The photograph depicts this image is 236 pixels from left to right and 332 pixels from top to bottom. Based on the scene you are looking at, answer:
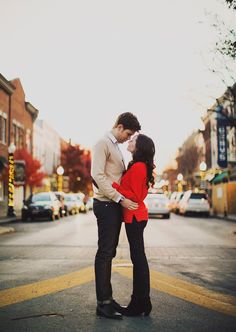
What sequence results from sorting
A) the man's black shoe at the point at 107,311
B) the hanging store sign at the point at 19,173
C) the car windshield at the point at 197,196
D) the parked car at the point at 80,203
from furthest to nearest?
the parked car at the point at 80,203 < the car windshield at the point at 197,196 < the hanging store sign at the point at 19,173 < the man's black shoe at the point at 107,311

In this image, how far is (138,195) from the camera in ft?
16.7

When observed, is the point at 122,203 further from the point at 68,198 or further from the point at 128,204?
the point at 68,198

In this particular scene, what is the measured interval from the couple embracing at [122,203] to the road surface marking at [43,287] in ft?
3.98

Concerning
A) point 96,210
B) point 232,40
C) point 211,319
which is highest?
point 232,40

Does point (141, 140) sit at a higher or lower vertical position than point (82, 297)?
higher

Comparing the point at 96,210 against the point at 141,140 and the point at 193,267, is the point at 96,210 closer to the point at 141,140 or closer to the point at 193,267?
the point at 141,140

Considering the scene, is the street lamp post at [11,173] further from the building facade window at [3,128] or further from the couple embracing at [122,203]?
the couple embracing at [122,203]

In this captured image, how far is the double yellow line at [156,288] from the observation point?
559 centimetres

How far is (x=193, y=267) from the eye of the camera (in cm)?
869

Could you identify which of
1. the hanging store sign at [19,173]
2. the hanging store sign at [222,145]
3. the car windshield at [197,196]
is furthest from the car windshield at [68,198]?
the hanging store sign at [222,145]

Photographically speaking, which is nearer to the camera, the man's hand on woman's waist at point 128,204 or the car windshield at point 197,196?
the man's hand on woman's waist at point 128,204

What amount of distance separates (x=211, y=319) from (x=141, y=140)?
1857 mm

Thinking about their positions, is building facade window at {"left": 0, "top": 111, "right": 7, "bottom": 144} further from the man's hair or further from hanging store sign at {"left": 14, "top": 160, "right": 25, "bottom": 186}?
the man's hair

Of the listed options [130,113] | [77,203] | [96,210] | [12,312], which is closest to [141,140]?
[130,113]
